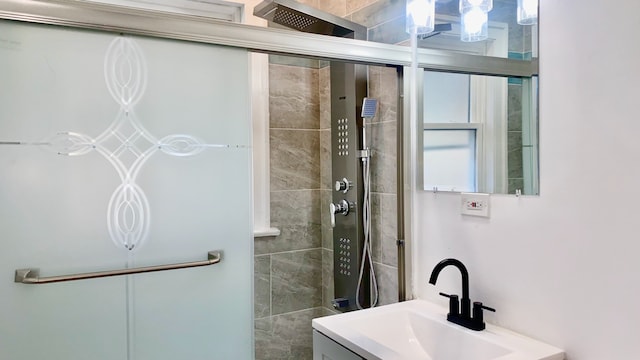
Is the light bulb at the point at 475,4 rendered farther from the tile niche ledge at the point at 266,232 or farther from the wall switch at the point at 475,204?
the tile niche ledge at the point at 266,232

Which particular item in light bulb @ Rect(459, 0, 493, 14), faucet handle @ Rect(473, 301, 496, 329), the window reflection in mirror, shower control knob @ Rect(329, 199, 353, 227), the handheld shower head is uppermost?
light bulb @ Rect(459, 0, 493, 14)

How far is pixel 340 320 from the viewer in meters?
1.54

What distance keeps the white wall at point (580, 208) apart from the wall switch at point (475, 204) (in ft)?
0.10

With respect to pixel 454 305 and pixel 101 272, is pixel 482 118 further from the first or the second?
pixel 101 272

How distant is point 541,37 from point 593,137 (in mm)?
344

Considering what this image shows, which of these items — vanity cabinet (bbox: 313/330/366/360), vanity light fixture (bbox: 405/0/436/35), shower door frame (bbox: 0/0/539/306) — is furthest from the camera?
vanity light fixture (bbox: 405/0/436/35)

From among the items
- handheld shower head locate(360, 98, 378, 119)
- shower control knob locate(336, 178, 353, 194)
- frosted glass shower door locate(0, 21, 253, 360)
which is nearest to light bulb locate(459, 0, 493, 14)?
handheld shower head locate(360, 98, 378, 119)

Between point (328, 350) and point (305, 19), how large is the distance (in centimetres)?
137

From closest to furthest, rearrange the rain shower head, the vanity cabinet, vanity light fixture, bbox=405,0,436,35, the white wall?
the white wall < the vanity cabinet < vanity light fixture, bbox=405,0,436,35 < the rain shower head

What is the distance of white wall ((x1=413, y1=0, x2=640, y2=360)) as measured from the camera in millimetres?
1104

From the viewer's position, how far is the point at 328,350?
147 centimetres

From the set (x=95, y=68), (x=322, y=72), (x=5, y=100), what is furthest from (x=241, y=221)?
(x=322, y=72)

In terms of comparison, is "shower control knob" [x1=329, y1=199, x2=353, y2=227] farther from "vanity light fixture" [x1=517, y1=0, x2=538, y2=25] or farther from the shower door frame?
"vanity light fixture" [x1=517, y1=0, x2=538, y2=25]

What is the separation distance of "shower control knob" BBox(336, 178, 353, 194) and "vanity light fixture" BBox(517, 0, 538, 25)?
1.06m
